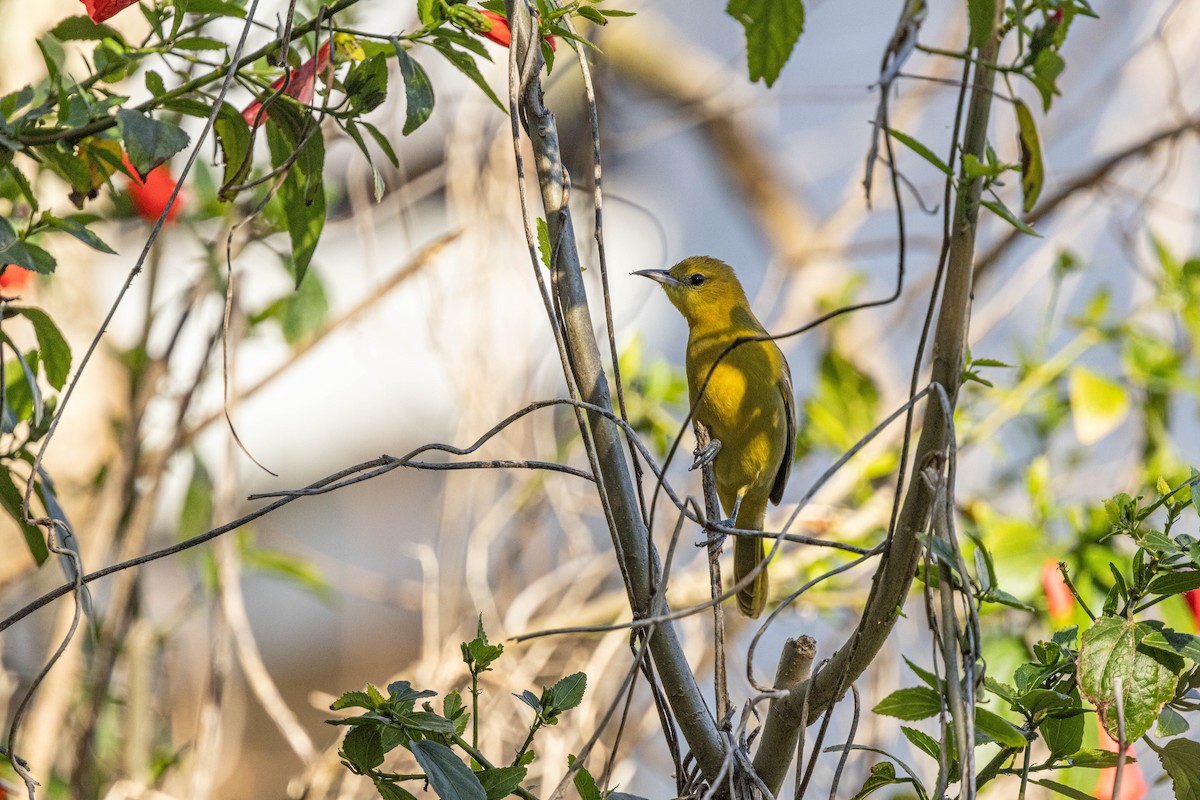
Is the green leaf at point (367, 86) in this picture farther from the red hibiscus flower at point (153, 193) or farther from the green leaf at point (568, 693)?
the red hibiscus flower at point (153, 193)

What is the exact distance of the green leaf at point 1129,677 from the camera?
1072 mm

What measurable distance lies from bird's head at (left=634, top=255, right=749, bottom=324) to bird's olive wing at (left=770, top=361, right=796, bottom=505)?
0.65ft

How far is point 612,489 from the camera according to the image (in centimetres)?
114

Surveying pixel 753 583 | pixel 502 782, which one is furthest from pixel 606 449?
pixel 753 583

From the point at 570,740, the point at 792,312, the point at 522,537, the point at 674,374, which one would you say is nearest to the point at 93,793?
the point at 570,740

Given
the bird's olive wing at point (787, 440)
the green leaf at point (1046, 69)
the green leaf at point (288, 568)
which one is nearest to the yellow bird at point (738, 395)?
the bird's olive wing at point (787, 440)

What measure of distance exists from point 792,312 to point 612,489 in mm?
2432

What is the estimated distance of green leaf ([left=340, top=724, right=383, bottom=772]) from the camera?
1.08 meters

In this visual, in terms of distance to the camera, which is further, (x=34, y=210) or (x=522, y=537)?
(x=522, y=537)

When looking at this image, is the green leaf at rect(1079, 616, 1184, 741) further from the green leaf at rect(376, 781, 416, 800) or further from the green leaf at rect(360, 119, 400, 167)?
the green leaf at rect(360, 119, 400, 167)

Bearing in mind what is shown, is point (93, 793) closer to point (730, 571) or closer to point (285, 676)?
point (730, 571)

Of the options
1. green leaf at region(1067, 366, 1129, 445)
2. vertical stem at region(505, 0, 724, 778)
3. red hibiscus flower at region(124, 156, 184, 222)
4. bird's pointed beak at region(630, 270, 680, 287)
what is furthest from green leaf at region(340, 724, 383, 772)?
green leaf at region(1067, 366, 1129, 445)

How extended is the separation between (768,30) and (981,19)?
0.79 ft

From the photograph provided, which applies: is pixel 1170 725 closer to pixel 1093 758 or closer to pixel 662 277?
pixel 1093 758
